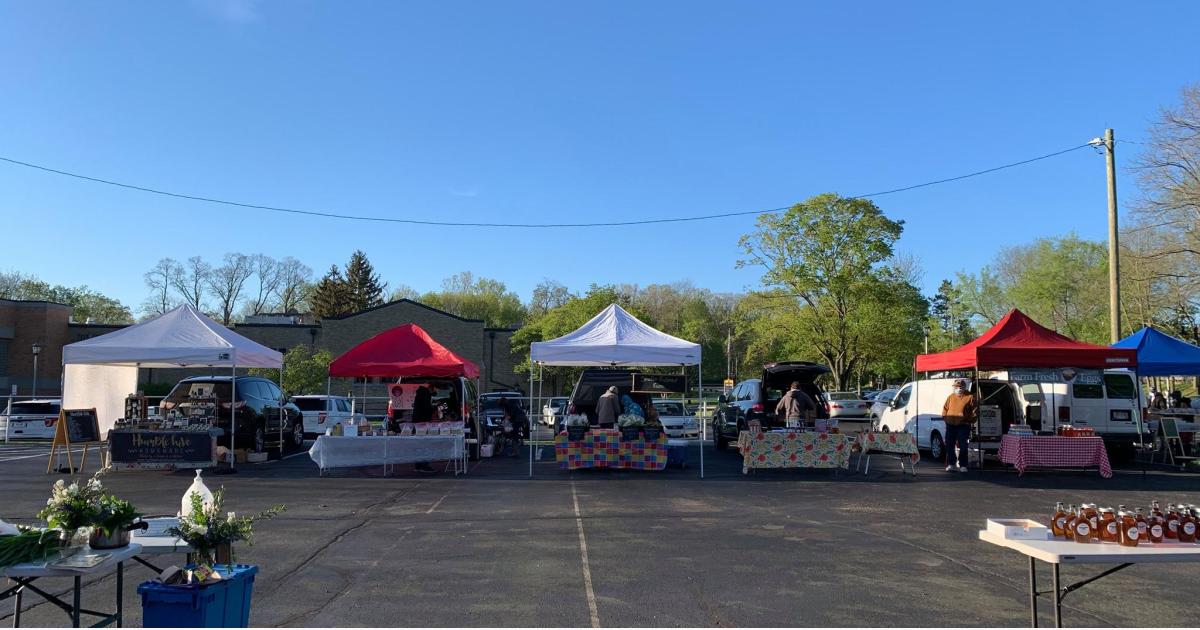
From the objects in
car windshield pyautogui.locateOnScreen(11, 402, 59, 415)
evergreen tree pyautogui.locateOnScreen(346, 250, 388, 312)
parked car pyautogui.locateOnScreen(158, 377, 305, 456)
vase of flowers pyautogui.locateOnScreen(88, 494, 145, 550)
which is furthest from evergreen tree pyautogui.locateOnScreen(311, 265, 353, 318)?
vase of flowers pyautogui.locateOnScreen(88, 494, 145, 550)

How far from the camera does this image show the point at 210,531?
4363mm

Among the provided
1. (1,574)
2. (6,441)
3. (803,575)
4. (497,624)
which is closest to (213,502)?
(1,574)

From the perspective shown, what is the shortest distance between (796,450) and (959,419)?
9.92 ft

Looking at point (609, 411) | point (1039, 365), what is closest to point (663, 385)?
point (609, 411)

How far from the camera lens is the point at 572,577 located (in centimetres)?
664

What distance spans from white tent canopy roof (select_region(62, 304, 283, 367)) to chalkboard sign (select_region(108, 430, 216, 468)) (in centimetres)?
130

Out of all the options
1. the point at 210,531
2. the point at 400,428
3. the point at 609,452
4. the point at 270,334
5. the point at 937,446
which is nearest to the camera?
the point at 210,531

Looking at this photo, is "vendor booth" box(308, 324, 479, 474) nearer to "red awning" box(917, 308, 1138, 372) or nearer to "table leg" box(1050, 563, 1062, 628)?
"red awning" box(917, 308, 1138, 372)

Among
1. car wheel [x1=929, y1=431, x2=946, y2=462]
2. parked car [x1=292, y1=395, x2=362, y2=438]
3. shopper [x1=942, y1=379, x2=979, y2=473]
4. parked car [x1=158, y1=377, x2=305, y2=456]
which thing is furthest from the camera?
parked car [x1=292, y1=395, x2=362, y2=438]

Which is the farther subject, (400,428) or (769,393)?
(769,393)

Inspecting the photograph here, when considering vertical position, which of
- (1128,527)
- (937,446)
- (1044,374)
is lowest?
(937,446)

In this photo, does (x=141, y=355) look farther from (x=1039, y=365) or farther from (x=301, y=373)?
(x=301, y=373)

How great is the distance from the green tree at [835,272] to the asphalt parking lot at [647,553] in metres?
24.0

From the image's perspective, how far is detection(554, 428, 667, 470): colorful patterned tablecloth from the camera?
46.6ft
